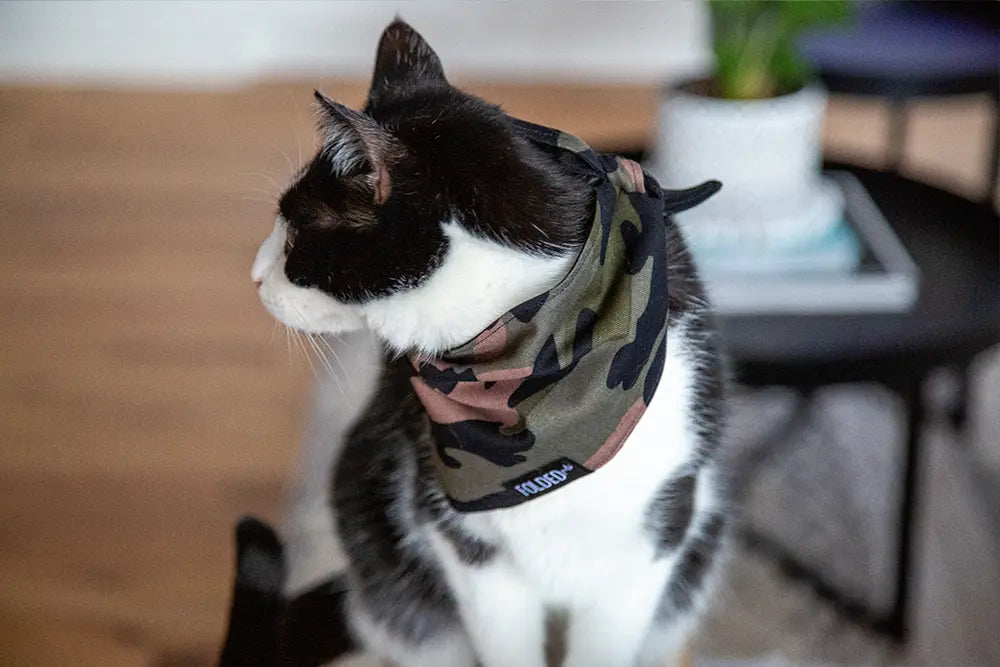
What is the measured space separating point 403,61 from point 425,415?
0.24m

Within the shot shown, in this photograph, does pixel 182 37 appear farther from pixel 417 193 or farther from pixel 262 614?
pixel 262 614

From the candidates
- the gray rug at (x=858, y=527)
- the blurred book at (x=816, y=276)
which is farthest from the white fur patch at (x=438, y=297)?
the gray rug at (x=858, y=527)

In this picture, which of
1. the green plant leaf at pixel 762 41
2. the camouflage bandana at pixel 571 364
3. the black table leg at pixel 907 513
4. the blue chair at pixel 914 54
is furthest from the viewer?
the blue chair at pixel 914 54

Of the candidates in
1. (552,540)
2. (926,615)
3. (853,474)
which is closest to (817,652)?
(926,615)

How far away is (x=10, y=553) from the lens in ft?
1.55

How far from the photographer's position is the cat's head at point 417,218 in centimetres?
53

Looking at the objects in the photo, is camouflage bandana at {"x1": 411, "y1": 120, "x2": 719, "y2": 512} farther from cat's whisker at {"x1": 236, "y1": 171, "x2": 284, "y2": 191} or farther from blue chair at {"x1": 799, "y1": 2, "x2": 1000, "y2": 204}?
blue chair at {"x1": 799, "y1": 2, "x2": 1000, "y2": 204}

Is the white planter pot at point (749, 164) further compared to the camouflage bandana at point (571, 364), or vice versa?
the white planter pot at point (749, 164)

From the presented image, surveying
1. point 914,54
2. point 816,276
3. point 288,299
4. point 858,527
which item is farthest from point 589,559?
point 914,54

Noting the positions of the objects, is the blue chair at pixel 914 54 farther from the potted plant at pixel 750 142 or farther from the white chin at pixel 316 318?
the white chin at pixel 316 318

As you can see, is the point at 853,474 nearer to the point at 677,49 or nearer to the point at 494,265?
the point at 494,265

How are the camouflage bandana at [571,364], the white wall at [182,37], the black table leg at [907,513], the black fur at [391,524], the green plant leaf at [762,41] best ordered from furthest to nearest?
the black table leg at [907,513] < the green plant leaf at [762,41] < the black fur at [391,524] < the camouflage bandana at [571,364] < the white wall at [182,37]

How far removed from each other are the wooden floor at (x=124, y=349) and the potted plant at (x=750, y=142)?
1.53 ft

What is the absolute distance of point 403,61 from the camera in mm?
595
